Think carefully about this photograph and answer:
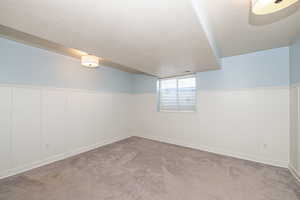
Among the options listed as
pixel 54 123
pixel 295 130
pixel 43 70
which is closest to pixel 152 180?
pixel 54 123

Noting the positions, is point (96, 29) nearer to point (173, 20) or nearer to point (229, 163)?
point (173, 20)

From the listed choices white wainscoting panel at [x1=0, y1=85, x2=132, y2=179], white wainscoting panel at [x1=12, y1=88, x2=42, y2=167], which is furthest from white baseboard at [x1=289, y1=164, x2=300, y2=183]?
white wainscoting panel at [x1=12, y1=88, x2=42, y2=167]

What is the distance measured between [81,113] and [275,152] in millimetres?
4396

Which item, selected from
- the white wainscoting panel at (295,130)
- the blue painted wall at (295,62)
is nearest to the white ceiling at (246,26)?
the blue painted wall at (295,62)

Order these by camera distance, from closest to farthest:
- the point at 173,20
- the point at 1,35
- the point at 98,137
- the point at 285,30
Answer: the point at 173,20
the point at 285,30
the point at 1,35
the point at 98,137

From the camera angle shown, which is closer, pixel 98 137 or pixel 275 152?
pixel 275 152

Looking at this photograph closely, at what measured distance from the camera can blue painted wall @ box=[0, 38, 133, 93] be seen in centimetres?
212

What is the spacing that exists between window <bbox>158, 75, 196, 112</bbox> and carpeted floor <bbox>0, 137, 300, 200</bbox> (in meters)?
1.51

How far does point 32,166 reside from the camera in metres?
2.33

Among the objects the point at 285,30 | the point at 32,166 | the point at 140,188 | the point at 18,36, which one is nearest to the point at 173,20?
the point at 285,30

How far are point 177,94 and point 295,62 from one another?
8.10 ft

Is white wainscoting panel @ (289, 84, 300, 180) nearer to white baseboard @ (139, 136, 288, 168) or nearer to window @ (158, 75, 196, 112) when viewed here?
white baseboard @ (139, 136, 288, 168)

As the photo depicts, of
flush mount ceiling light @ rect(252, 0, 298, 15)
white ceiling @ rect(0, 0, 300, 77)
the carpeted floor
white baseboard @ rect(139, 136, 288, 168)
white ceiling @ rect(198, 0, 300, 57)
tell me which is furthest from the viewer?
white baseboard @ rect(139, 136, 288, 168)

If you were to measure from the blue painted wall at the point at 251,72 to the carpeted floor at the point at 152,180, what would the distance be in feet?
5.58
